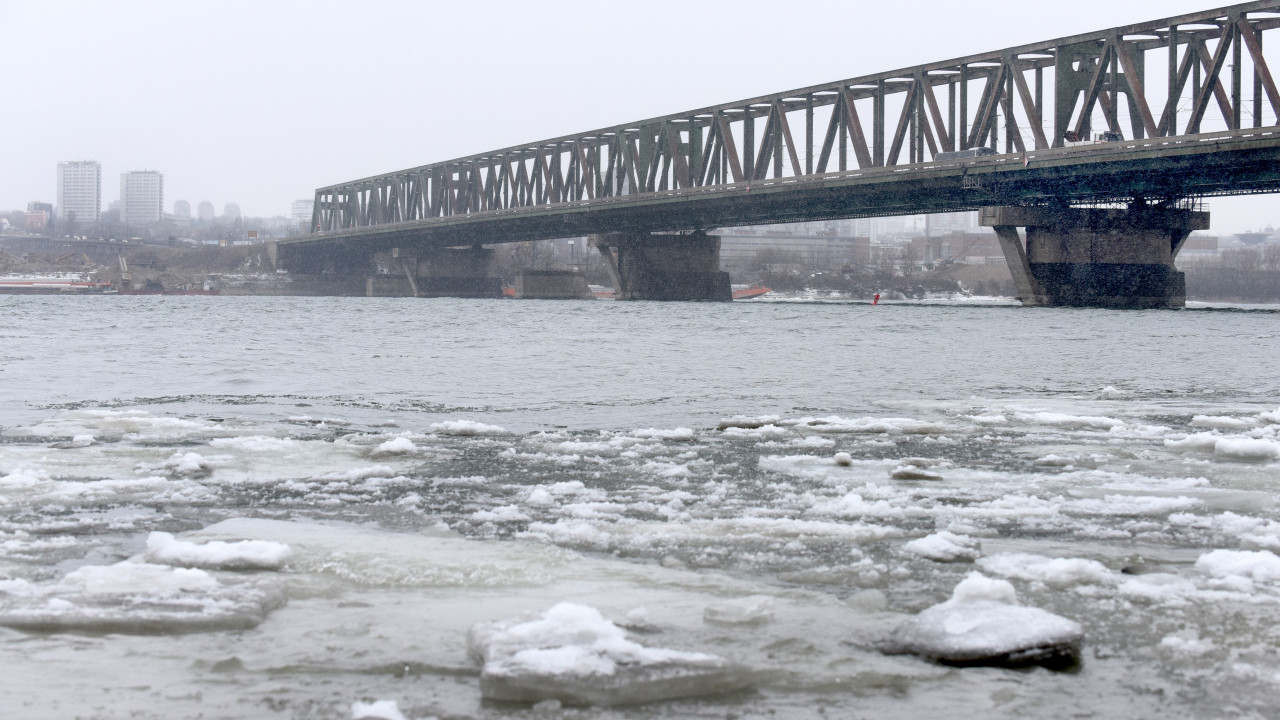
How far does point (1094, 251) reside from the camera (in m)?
62.7

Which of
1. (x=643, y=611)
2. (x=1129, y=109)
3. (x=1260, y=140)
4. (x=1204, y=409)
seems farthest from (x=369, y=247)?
(x=643, y=611)

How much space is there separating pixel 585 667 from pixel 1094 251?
63.7 meters

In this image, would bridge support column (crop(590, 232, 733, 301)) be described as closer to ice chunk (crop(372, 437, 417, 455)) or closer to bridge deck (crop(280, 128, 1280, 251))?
bridge deck (crop(280, 128, 1280, 251))

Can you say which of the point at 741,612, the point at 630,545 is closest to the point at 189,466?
the point at 630,545

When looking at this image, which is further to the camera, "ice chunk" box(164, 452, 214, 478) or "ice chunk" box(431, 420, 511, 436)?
"ice chunk" box(431, 420, 511, 436)

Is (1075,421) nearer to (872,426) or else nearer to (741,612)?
(872,426)

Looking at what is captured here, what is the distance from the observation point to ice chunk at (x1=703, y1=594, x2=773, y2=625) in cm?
472

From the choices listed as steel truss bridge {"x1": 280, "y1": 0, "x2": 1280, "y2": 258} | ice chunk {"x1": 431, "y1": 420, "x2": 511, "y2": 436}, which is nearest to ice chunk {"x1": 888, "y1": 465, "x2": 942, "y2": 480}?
ice chunk {"x1": 431, "y1": 420, "x2": 511, "y2": 436}

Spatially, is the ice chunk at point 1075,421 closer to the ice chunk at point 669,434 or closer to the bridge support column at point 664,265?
the ice chunk at point 669,434

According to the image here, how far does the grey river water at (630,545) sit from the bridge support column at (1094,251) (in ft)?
163

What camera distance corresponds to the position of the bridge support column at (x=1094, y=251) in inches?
2468

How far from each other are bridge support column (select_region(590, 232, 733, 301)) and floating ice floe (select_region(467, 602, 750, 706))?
82594 mm

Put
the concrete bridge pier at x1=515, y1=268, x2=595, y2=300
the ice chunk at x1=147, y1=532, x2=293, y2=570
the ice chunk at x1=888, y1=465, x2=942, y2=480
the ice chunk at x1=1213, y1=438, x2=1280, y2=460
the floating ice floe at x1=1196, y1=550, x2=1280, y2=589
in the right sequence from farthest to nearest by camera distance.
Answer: the concrete bridge pier at x1=515, y1=268, x2=595, y2=300
the ice chunk at x1=1213, y1=438, x2=1280, y2=460
the ice chunk at x1=888, y1=465, x2=942, y2=480
the ice chunk at x1=147, y1=532, x2=293, y2=570
the floating ice floe at x1=1196, y1=550, x2=1280, y2=589

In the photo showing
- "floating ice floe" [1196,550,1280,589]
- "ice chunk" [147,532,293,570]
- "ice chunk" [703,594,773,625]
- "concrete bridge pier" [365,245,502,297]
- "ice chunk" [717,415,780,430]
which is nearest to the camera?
"ice chunk" [703,594,773,625]
